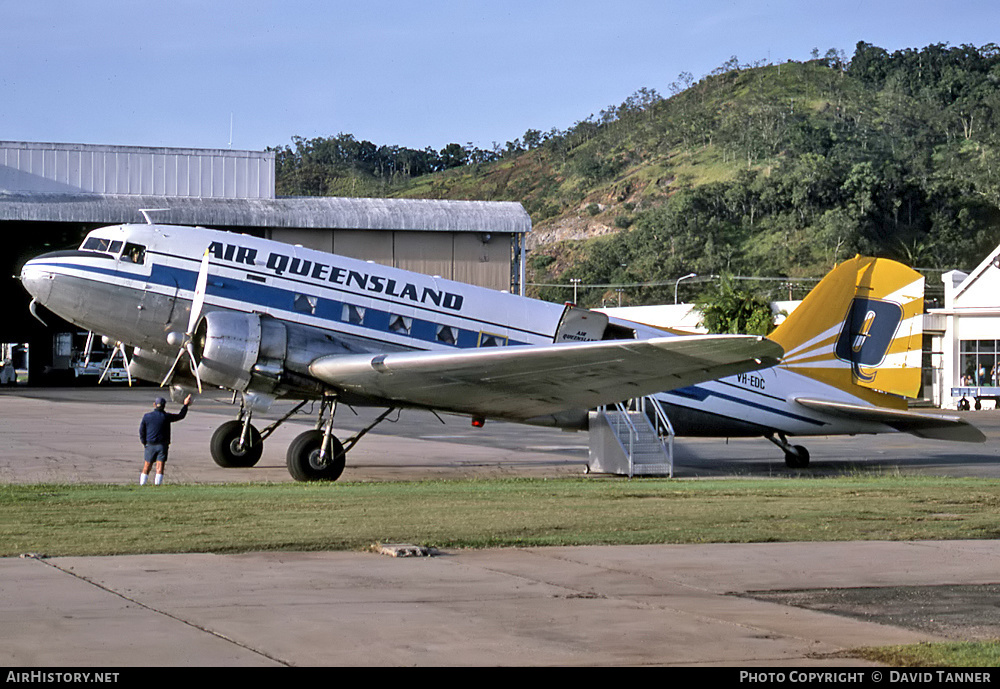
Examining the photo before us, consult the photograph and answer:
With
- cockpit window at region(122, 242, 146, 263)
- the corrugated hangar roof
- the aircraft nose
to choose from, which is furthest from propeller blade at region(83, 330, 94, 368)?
the corrugated hangar roof

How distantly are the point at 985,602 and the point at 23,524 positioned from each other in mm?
9627

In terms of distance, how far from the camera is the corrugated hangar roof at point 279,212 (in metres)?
56.7

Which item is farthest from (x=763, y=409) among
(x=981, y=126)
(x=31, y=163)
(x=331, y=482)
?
(x=981, y=126)

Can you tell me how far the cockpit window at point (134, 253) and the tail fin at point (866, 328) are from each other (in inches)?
534

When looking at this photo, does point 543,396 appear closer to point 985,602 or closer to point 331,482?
point 331,482

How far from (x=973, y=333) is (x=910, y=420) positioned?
42218mm

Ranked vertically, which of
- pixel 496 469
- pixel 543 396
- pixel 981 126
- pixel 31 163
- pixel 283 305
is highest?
pixel 981 126

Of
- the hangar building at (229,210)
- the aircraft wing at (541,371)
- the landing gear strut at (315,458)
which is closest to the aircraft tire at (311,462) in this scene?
the landing gear strut at (315,458)

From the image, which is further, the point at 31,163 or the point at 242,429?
the point at 31,163

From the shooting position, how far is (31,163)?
190 feet

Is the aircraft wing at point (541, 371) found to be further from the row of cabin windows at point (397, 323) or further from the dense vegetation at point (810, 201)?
the dense vegetation at point (810, 201)

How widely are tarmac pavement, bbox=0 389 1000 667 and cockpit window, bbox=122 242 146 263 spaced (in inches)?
453

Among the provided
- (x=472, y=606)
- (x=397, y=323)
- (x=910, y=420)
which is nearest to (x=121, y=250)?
(x=397, y=323)

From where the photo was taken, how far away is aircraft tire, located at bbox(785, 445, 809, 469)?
25.6 m
